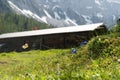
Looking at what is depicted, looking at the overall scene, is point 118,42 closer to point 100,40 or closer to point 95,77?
point 100,40

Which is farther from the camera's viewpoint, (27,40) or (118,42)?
(27,40)

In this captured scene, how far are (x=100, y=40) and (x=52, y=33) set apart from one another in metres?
38.0

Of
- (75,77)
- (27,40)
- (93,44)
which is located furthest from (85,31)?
(75,77)

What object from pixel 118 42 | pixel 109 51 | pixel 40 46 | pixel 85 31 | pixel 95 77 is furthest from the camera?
pixel 40 46

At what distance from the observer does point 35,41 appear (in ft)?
190

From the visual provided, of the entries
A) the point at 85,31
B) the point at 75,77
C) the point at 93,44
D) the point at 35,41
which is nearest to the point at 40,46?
the point at 35,41

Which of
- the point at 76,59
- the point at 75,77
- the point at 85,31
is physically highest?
the point at 75,77

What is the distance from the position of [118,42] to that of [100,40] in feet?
2.87

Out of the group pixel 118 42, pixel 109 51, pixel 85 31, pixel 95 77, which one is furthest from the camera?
pixel 85 31

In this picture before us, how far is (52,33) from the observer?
54219mm

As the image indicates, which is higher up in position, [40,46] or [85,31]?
[85,31]

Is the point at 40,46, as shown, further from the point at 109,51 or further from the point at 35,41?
the point at 109,51

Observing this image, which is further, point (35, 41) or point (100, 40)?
point (35, 41)

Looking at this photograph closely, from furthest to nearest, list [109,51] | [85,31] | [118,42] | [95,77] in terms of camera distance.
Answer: [85,31], [118,42], [109,51], [95,77]
